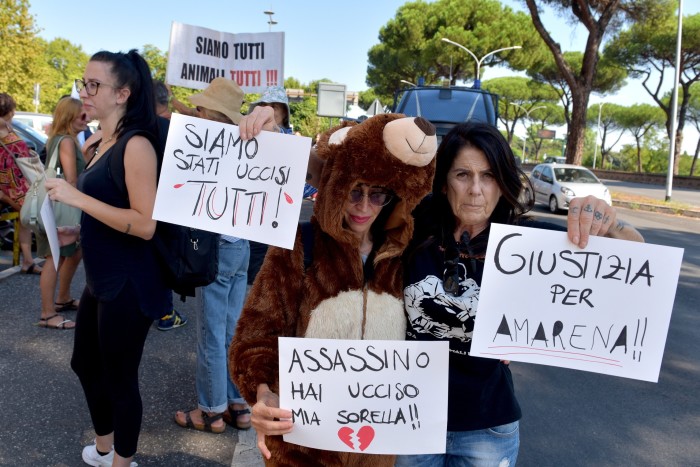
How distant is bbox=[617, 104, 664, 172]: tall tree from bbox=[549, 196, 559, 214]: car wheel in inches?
1619

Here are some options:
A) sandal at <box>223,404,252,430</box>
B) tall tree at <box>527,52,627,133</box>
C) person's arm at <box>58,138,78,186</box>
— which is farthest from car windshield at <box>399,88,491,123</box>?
tall tree at <box>527,52,627,133</box>

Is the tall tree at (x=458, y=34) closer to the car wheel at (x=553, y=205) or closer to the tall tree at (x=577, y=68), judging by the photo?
the tall tree at (x=577, y=68)

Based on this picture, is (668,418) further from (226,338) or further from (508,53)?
(508,53)

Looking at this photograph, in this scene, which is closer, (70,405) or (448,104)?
(70,405)

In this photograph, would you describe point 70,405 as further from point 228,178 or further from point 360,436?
point 360,436

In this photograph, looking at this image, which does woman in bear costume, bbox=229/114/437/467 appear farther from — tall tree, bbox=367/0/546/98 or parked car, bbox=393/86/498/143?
tall tree, bbox=367/0/546/98

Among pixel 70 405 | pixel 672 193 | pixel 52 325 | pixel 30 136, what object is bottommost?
pixel 70 405

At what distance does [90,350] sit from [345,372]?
144 centimetres

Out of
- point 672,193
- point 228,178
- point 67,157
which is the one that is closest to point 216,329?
point 228,178

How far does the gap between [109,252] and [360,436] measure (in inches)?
50.8

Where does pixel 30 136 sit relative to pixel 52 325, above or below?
above

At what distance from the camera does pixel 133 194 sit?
209 centimetres

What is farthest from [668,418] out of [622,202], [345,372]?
[622,202]

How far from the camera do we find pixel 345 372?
4.70 feet
